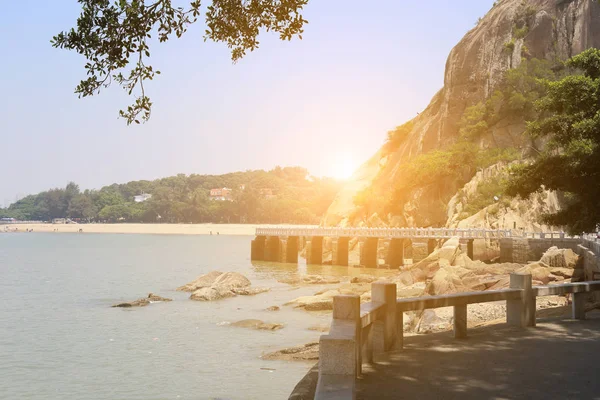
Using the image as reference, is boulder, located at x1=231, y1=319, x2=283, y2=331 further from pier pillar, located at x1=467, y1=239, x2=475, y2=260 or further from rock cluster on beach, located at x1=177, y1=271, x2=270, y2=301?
pier pillar, located at x1=467, y1=239, x2=475, y2=260

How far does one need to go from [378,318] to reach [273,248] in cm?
7171

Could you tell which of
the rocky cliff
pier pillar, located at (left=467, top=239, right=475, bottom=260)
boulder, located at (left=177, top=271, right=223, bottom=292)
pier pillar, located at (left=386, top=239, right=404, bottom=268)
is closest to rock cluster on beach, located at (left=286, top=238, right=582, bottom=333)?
pier pillar, located at (left=467, top=239, right=475, bottom=260)

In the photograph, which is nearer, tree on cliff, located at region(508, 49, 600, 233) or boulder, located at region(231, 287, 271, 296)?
tree on cliff, located at region(508, 49, 600, 233)

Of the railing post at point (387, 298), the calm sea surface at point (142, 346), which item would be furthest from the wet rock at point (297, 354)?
the railing post at point (387, 298)

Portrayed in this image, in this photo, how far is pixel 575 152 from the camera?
2148 centimetres

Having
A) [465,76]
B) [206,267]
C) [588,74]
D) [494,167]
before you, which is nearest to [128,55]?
[588,74]

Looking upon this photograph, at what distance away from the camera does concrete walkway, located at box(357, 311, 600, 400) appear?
902cm

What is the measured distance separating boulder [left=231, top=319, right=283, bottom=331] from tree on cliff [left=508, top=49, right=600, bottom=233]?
1234 cm

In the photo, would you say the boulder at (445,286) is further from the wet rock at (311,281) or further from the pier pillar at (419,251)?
the pier pillar at (419,251)

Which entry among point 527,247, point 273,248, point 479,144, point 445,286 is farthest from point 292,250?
point 445,286

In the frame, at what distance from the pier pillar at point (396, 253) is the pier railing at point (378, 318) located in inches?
1995

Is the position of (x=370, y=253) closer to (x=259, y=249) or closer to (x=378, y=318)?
(x=259, y=249)

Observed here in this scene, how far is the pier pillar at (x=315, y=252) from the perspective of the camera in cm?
7625

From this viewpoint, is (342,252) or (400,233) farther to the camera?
(342,252)
